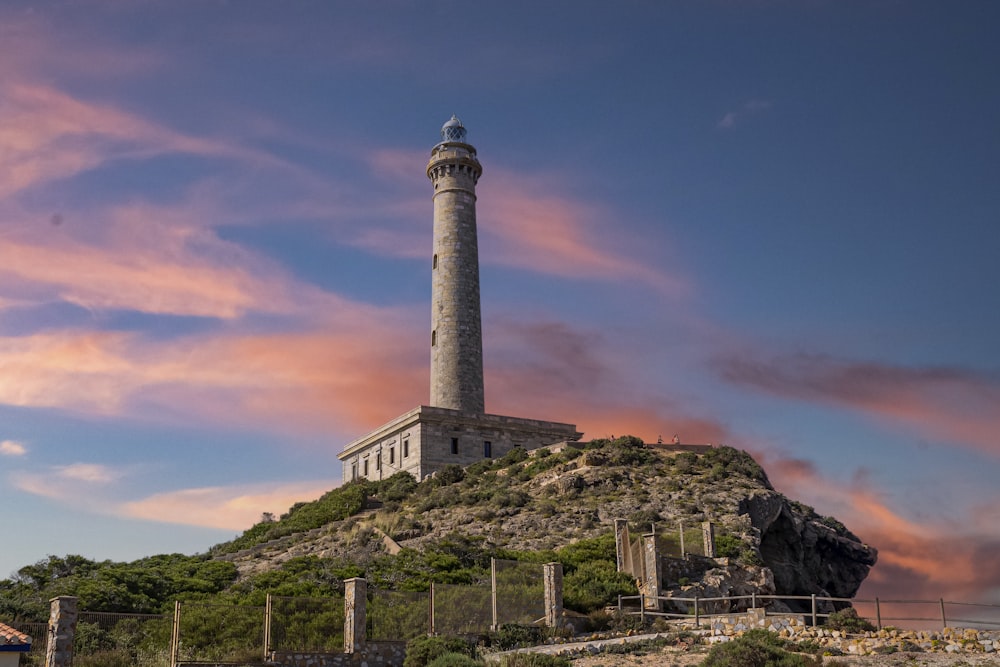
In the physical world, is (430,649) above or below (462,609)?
below

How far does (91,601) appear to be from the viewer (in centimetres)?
3086

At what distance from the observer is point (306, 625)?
26172mm

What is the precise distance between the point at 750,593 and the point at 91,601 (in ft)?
76.6

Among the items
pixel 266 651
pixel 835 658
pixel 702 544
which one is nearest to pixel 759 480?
pixel 702 544

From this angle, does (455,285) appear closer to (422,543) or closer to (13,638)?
(422,543)

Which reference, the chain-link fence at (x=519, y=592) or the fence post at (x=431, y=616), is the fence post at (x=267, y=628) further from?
the chain-link fence at (x=519, y=592)

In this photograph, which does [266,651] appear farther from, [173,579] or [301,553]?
[301,553]

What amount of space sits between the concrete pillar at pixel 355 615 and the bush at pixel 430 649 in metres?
1.40

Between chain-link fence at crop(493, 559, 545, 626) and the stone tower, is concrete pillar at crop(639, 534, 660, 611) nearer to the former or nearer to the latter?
chain-link fence at crop(493, 559, 545, 626)

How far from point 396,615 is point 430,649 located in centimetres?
170

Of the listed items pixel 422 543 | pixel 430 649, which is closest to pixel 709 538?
pixel 422 543

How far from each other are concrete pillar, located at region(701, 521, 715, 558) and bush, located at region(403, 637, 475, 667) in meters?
13.9

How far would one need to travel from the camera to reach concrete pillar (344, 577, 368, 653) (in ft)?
87.7

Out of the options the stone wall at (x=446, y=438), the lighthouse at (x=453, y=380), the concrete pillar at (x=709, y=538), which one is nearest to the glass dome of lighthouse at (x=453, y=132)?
the lighthouse at (x=453, y=380)
